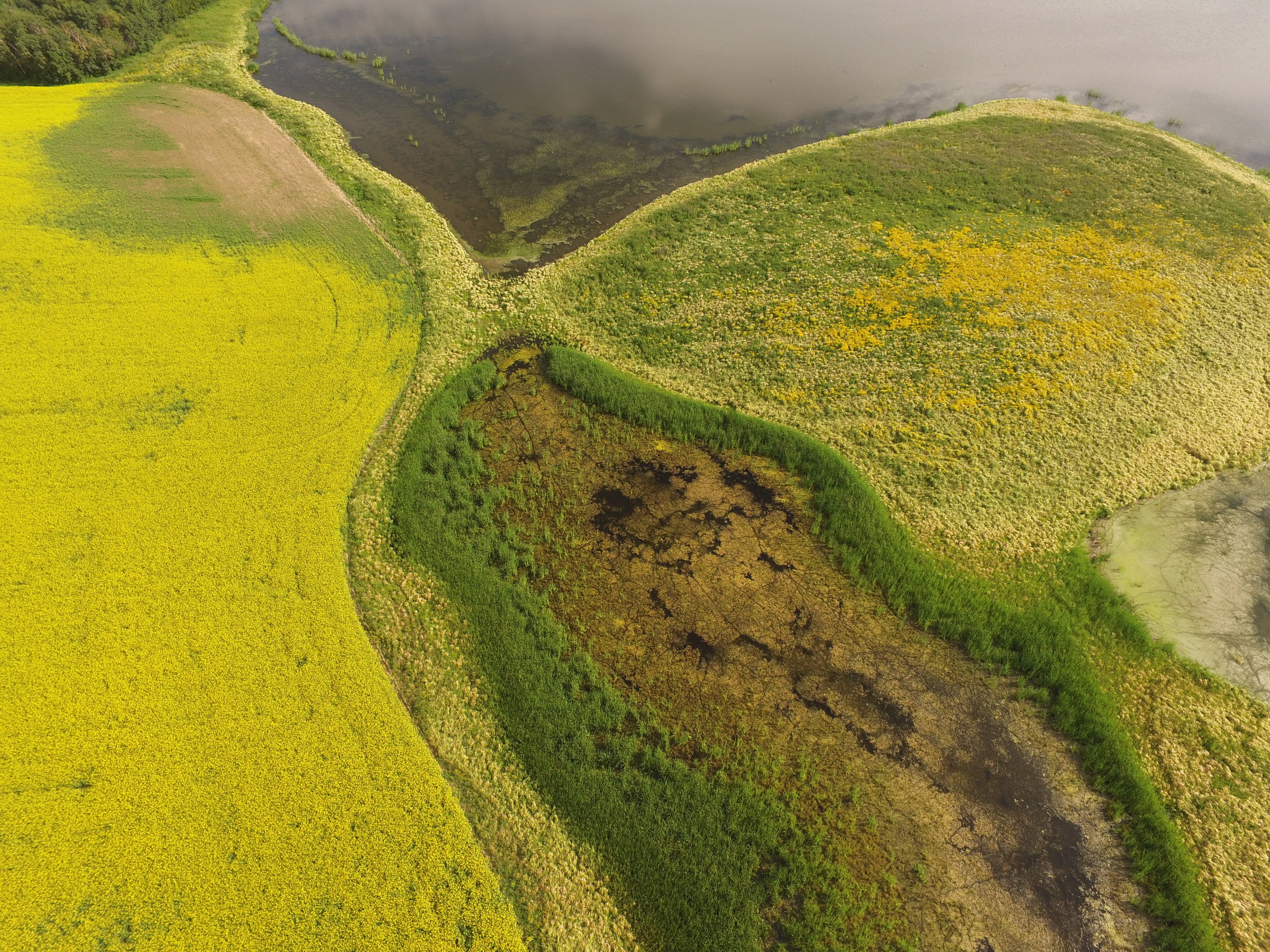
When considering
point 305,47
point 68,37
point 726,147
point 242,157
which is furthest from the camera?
point 305,47

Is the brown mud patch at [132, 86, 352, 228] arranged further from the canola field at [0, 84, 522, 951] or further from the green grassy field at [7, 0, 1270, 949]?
the canola field at [0, 84, 522, 951]

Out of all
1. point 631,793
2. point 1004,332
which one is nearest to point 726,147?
point 1004,332

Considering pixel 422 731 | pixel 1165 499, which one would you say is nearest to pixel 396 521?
pixel 422 731

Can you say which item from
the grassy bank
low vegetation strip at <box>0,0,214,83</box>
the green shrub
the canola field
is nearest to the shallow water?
the grassy bank

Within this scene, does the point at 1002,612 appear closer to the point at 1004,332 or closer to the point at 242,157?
the point at 1004,332

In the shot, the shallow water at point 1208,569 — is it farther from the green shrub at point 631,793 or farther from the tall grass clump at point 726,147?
the tall grass clump at point 726,147

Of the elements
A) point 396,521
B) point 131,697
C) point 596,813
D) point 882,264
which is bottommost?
point 131,697

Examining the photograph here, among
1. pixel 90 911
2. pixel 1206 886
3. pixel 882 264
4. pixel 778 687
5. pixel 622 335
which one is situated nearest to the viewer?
pixel 90 911

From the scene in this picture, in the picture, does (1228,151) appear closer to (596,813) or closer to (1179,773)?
(1179,773)
